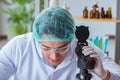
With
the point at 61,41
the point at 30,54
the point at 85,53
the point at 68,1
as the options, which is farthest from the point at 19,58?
the point at 68,1

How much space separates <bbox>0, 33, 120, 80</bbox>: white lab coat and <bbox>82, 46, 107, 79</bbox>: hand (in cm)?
20

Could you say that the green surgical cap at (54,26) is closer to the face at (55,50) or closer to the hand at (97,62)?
the face at (55,50)

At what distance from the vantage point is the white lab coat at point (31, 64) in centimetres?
126

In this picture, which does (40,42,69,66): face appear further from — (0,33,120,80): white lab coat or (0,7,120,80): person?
(0,33,120,80): white lab coat

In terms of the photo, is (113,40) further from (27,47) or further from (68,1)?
(27,47)

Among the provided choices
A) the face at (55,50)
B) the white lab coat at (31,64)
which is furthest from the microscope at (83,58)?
the white lab coat at (31,64)

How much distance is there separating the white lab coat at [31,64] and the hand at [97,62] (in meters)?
0.20

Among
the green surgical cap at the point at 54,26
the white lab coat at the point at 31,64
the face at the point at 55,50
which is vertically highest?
the green surgical cap at the point at 54,26

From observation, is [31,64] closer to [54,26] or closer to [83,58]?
[54,26]

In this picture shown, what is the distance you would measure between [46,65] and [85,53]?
1.38 feet

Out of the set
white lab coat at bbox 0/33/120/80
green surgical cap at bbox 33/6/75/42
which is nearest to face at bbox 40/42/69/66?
green surgical cap at bbox 33/6/75/42

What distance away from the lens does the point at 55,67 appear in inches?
49.6

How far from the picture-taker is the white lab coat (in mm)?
1256

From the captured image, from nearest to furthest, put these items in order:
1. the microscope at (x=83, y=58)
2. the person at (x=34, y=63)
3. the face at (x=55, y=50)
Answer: the microscope at (x=83, y=58), the face at (x=55, y=50), the person at (x=34, y=63)
